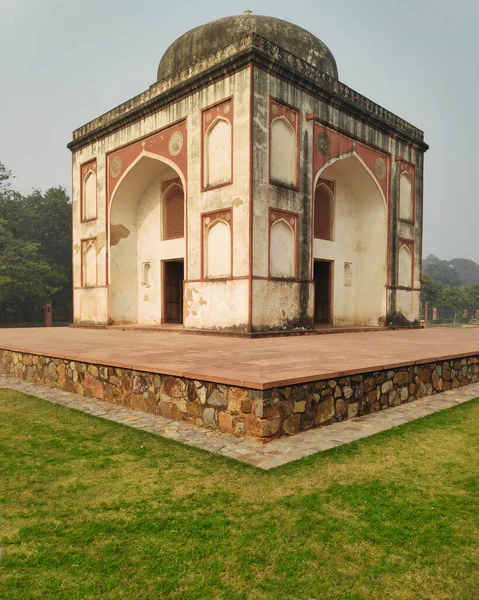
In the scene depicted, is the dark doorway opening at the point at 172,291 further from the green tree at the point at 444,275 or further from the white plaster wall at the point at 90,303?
the green tree at the point at 444,275

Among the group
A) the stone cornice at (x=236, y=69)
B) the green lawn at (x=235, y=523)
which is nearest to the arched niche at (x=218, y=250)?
the stone cornice at (x=236, y=69)

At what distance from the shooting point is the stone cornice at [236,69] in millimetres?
9938

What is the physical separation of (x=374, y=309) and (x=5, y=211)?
22.7 meters

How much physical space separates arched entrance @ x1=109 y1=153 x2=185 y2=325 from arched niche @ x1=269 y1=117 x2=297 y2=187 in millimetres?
3584

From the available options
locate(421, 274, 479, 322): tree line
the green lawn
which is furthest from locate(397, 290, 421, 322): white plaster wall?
locate(421, 274, 479, 322): tree line

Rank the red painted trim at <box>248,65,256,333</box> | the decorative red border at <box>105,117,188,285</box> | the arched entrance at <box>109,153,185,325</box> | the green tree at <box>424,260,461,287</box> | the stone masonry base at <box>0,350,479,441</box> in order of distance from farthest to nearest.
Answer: the green tree at <box>424,260,461,287</box>
the arched entrance at <box>109,153,185,325</box>
the decorative red border at <box>105,117,188,285</box>
the red painted trim at <box>248,65,256,333</box>
the stone masonry base at <box>0,350,479,441</box>

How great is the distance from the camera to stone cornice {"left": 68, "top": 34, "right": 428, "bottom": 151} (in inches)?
391

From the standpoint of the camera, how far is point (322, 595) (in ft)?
6.04

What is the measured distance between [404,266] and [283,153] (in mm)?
6063

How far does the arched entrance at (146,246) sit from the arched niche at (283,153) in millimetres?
3584

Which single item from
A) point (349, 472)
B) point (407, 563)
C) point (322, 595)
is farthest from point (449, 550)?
point (349, 472)

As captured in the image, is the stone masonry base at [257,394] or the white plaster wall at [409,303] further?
the white plaster wall at [409,303]

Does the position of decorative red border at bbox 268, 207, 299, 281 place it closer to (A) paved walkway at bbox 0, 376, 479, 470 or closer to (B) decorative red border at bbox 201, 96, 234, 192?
(B) decorative red border at bbox 201, 96, 234, 192

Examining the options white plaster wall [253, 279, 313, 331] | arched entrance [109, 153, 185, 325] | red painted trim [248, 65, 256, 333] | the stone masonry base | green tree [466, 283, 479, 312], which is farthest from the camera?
green tree [466, 283, 479, 312]
